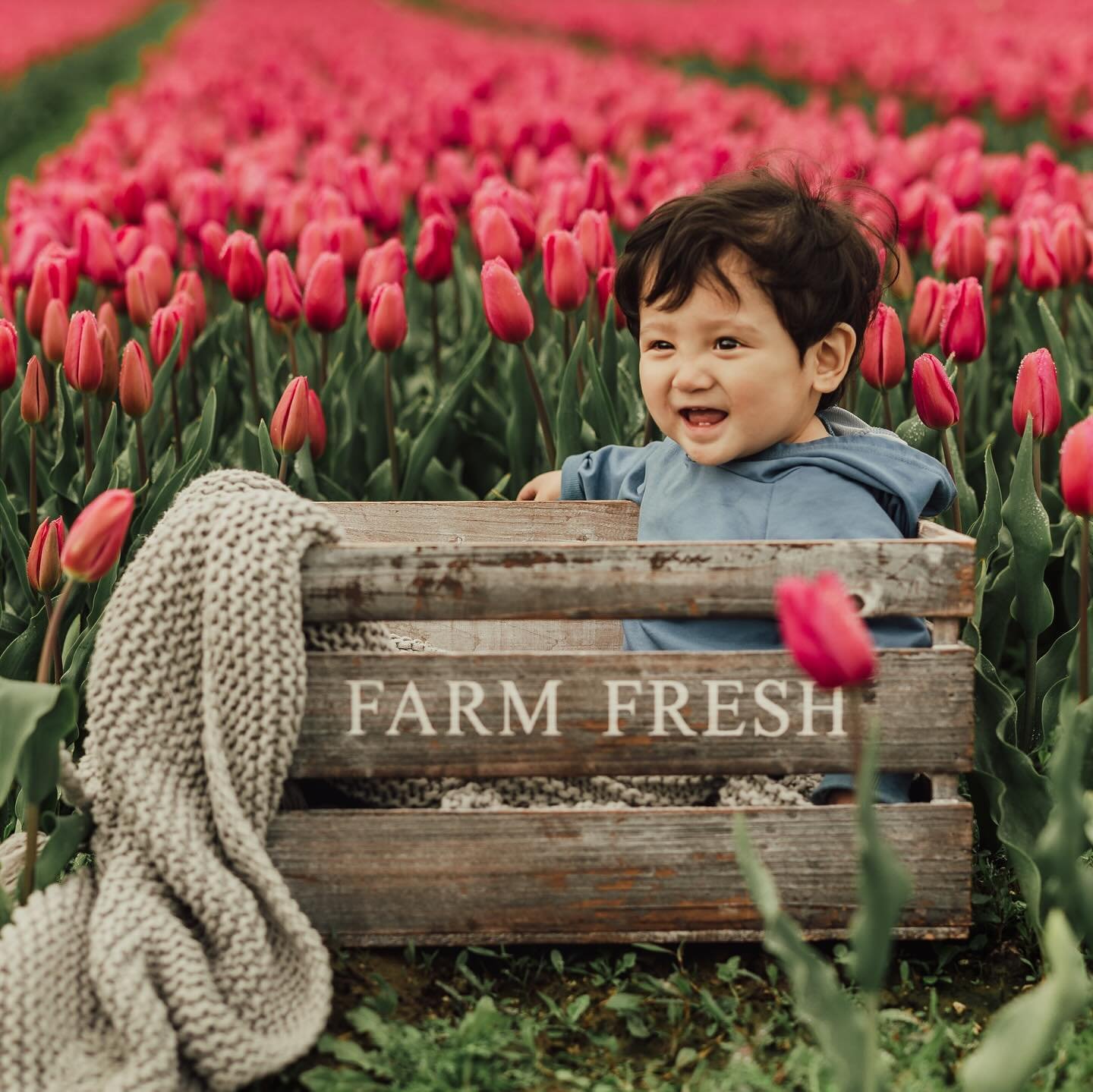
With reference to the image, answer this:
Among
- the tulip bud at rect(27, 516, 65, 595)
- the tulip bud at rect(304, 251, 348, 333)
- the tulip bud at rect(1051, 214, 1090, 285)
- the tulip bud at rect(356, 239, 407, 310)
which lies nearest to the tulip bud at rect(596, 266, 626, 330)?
the tulip bud at rect(356, 239, 407, 310)

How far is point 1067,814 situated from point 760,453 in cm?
92

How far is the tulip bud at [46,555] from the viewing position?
2.15 meters

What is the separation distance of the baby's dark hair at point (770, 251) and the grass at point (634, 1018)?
2.82 feet

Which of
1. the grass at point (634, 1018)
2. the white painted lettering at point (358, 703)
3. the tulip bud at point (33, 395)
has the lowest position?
the grass at point (634, 1018)

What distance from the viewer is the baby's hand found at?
2671mm

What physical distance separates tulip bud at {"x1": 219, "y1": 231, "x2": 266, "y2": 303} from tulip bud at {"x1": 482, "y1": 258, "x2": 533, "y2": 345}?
62cm

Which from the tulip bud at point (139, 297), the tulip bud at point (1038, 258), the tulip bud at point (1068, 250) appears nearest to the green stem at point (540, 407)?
the tulip bud at point (139, 297)

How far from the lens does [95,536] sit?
1.77 m

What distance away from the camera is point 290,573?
1.82 m

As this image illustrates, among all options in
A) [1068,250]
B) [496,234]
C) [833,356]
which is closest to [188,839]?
[833,356]

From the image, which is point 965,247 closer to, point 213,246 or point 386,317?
point 386,317

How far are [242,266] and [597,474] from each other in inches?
37.3

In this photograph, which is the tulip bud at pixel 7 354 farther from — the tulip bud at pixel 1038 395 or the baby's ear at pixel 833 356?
the tulip bud at pixel 1038 395

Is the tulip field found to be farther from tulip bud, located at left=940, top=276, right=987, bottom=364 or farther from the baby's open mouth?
the baby's open mouth
